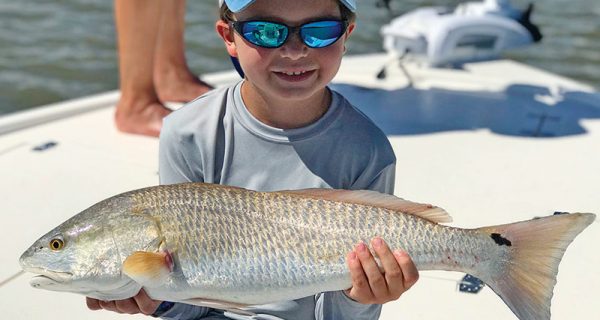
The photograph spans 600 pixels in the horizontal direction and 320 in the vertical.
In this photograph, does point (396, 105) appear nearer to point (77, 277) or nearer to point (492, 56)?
point (492, 56)

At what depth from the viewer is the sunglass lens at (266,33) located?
5.58 feet

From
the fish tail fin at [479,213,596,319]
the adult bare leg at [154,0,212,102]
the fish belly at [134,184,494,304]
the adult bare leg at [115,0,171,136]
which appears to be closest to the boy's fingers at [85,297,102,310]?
the fish belly at [134,184,494,304]

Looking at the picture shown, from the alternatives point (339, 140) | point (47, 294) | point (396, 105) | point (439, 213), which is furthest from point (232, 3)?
point (396, 105)

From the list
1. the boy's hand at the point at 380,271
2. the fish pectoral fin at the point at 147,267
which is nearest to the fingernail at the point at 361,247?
the boy's hand at the point at 380,271

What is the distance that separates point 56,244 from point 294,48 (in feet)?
1.87

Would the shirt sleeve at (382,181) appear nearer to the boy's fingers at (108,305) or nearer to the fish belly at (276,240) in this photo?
the fish belly at (276,240)

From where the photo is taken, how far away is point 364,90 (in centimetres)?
404

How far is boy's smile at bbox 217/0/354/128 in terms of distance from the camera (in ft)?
5.61

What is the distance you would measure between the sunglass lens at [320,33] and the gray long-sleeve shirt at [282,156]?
0.61ft

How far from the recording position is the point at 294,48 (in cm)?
171

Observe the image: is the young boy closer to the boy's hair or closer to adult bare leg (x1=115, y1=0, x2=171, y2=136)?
the boy's hair

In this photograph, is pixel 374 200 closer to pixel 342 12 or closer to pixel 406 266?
pixel 406 266

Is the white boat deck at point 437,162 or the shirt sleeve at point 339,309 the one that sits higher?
the shirt sleeve at point 339,309

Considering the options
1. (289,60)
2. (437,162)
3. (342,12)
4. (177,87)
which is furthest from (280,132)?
(177,87)
